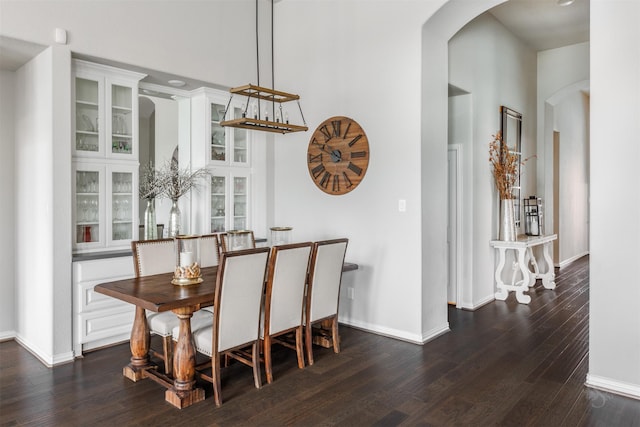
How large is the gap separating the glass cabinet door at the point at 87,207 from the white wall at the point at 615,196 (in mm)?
3850

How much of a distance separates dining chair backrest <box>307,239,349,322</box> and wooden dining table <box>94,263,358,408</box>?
757mm

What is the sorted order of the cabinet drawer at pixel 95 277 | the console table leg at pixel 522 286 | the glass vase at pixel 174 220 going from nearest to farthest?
the cabinet drawer at pixel 95 277, the glass vase at pixel 174 220, the console table leg at pixel 522 286

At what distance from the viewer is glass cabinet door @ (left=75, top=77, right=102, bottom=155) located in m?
3.87

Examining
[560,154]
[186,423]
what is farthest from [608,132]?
[560,154]

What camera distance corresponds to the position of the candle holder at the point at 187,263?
3131mm

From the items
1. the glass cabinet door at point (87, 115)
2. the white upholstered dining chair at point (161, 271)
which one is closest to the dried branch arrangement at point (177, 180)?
the glass cabinet door at point (87, 115)

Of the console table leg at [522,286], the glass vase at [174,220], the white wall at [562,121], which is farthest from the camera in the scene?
the white wall at [562,121]

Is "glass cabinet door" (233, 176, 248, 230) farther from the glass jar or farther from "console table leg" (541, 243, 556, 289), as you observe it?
"console table leg" (541, 243, 556, 289)

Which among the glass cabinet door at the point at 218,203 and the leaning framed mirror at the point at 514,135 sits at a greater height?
the leaning framed mirror at the point at 514,135

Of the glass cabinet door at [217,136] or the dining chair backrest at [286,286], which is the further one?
the glass cabinet door at [217,136]

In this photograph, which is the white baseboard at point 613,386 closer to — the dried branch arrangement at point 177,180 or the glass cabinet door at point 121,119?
the dried branch arrangement at point 177,180

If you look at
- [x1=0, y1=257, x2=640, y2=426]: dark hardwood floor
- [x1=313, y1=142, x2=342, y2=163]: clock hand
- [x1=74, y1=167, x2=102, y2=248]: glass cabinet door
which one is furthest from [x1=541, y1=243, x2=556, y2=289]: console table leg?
[x1=74, y1=167, x2=102, y2=248]: glass cabinet door

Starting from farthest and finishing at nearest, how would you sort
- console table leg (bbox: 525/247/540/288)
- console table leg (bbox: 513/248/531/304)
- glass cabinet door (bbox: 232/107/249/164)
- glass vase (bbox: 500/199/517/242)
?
console table leg (bbox: 525/247/540/288) → glass vase (bbox: 500/199/517/242) → console table leg (bbox: 513/248/531/304) → glass cabinet door (bbox: 232/107/249/164)

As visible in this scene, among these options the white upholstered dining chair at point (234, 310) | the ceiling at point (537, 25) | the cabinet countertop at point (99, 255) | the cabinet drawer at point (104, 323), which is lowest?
the cabinet drawer at point (104, 323)
